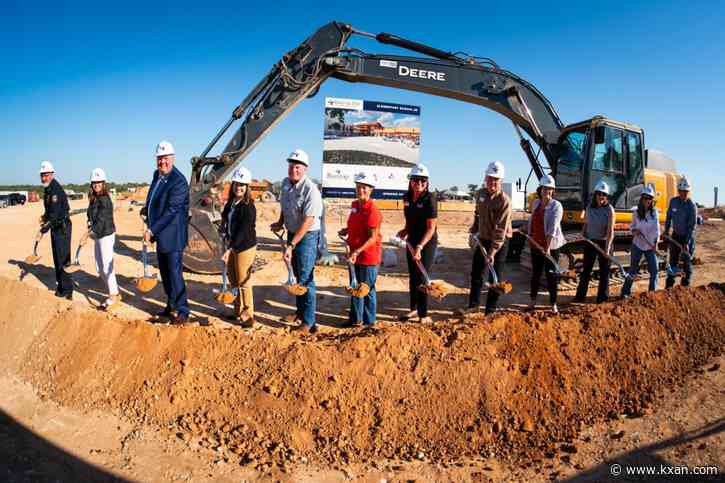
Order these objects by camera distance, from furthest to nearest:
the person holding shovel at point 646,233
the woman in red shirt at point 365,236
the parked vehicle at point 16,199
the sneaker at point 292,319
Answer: the parked vehicle at point 16,199
the person holding shovel at point 646,233
the sneaker at point 292,319
the woman in red shirt at point 365,236

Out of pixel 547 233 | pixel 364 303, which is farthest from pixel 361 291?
pixel 547 233

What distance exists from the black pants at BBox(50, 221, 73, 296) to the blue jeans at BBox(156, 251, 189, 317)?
1797 millimetres

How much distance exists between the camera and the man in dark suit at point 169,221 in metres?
4.61

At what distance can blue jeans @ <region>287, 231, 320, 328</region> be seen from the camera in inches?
181

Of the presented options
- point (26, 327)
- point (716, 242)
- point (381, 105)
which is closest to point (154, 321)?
point (26, 327)

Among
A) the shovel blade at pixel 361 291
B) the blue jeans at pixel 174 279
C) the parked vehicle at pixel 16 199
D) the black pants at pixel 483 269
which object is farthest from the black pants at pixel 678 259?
the parked vehicle at pixel 16 199

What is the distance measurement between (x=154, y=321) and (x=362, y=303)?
2471 mm

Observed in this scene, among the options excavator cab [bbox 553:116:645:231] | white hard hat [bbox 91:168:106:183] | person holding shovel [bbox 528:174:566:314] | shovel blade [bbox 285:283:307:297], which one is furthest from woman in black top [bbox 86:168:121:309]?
excavator cab [bbox 553:116:645:231]

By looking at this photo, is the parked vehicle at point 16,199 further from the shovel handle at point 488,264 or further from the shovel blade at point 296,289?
the shovel handle at point 488,264

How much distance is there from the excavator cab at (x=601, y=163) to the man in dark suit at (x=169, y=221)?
259 inches

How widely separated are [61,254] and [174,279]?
80.4 inches

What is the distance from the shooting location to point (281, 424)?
121 inches

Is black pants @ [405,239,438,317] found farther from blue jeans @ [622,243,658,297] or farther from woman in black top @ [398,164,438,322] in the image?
blue jeans @ [622,243,658,297]

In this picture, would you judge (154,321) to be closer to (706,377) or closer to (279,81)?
(279,81)
